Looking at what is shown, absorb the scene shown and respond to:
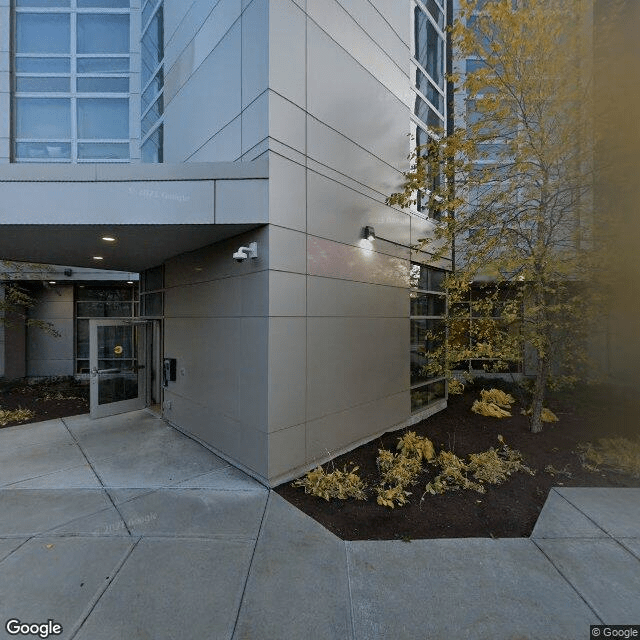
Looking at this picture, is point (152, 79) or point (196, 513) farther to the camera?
point (152, 79)

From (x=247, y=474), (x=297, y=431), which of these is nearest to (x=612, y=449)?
(x=297, y=431)

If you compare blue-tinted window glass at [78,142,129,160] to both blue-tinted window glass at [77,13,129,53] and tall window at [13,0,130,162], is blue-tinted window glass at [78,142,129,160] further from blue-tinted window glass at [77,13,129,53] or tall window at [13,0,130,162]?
blue-tinted window glass at [77,13,129,53]

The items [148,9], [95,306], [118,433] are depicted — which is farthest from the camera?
[95,306]

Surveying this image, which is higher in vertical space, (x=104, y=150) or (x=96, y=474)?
(x=104, y=150)

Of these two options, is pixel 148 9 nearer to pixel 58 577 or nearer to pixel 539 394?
pixel 58 577

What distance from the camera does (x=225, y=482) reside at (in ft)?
Result: 16.8

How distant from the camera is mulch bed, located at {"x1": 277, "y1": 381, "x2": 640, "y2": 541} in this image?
4027 mm

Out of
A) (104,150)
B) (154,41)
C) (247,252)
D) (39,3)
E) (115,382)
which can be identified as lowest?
(115,382)

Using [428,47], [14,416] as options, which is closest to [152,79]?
[428,47]

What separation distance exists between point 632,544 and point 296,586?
3533 mm

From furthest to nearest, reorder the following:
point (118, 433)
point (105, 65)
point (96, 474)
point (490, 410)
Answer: point (105, 65), point (490, 410), point (118, 433), point (96, 474)

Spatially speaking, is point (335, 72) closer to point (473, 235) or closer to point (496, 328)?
point (473, 235)

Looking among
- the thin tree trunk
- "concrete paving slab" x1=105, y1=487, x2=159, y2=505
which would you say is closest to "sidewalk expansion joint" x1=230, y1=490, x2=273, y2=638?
"concrete paving slab" x1=105, y1=487, x2=159, y2=505

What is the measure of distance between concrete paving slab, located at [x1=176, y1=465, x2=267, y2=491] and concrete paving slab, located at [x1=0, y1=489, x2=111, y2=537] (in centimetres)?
108
